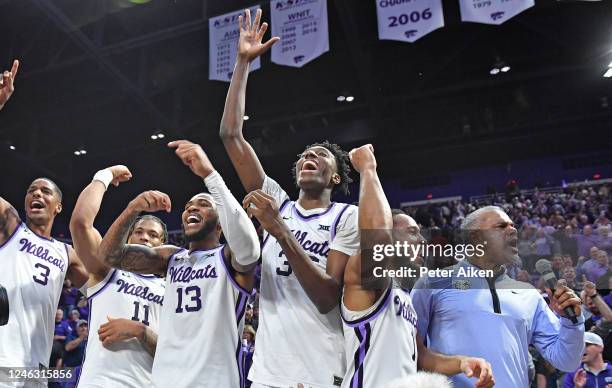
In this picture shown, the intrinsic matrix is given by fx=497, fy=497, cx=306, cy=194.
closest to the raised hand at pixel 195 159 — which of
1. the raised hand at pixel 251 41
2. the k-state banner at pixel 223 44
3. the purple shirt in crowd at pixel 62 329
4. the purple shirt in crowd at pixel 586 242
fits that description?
the raised hand at pixel 251 41

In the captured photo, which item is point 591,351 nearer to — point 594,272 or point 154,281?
point 594,272

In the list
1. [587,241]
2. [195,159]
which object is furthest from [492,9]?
[195,159]

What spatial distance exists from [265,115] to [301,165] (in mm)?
12447

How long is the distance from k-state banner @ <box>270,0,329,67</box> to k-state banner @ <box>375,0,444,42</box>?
3.45 feet

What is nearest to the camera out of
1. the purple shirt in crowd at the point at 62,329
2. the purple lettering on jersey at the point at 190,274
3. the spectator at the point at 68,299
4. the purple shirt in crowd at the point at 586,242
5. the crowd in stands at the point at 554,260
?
the purple lettering on jersey at the point at 190,274

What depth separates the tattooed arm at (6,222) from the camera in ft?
11.0

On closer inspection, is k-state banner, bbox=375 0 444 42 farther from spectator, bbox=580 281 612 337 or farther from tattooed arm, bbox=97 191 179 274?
tattooed arm, bbox=97 191 179 274

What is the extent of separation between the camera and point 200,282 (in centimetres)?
260

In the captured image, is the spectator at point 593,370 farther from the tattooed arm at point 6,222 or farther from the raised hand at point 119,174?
the tattooed arm at point 6,222

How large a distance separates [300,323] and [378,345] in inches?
16.3

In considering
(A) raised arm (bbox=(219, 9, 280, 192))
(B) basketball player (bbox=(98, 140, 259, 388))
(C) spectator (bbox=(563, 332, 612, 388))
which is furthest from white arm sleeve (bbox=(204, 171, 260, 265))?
(C) spectator (bbox=(563, 332, 612, 388))

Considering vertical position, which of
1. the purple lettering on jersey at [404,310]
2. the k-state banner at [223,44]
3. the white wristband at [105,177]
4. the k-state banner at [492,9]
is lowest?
the purple lettering on jersey at [404,310]

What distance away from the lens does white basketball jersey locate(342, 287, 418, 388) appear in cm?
199

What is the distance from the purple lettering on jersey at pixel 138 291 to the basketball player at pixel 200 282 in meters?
0.34
